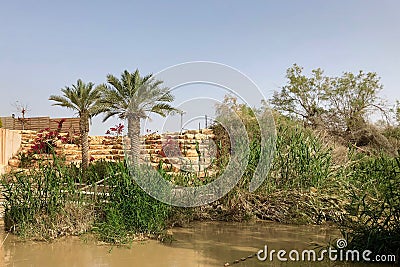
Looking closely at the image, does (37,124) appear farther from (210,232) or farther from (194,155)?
(210,232)

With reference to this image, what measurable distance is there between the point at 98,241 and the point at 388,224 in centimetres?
363

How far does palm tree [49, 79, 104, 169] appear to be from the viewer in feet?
45.4

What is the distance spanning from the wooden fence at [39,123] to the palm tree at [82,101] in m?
4.12

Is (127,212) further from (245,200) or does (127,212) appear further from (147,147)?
(147,147)

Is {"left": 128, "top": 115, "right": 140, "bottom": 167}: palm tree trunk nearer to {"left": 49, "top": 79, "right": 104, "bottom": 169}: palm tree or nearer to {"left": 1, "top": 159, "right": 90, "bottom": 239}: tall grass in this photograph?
{"left": 49, "top": 79, "right": 104, "bottom": 169}: palm tree

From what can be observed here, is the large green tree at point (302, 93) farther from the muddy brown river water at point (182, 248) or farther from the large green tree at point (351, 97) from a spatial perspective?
the muddy brown river water at point (182, 248)

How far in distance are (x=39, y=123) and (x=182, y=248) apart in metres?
16.0

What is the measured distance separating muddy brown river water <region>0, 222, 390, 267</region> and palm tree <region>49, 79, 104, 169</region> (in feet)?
27.0

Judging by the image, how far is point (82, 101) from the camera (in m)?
13.9

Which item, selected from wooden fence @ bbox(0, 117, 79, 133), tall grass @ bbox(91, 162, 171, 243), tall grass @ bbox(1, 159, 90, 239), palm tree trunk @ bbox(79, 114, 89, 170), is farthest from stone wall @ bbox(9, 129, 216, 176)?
tall grass @ bbox(1, 159, 90, 239)

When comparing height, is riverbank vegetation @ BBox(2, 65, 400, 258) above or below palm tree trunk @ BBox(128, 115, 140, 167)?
below

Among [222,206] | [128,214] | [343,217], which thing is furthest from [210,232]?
[343,217]

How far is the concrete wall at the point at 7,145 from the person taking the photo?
14.6 metres

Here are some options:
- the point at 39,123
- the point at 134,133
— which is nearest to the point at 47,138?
the point at 39,123
